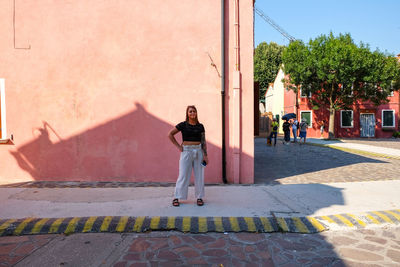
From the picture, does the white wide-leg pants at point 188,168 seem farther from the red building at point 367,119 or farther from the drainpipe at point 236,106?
the red building at point 367,119

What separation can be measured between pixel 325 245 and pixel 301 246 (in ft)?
1.04

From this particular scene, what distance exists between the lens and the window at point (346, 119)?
28930 millimetres

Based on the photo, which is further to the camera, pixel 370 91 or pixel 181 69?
pixel 370 91

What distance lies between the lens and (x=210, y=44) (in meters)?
7.11

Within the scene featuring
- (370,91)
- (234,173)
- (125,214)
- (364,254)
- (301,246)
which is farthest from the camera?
(370,91)

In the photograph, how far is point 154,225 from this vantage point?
163 inches

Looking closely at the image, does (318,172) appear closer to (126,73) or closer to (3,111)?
(126,73)

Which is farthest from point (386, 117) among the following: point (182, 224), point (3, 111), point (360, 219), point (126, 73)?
point (3, 111)

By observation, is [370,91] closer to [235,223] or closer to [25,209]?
[235,223]

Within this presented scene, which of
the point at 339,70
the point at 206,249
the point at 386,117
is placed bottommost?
the point at 206,249

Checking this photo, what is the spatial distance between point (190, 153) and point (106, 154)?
3215 millimetres

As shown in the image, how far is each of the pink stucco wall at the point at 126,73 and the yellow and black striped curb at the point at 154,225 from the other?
9.39ft

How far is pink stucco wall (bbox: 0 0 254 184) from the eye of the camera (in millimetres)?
7094

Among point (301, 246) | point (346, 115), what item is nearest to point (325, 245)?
point (301, 246)
